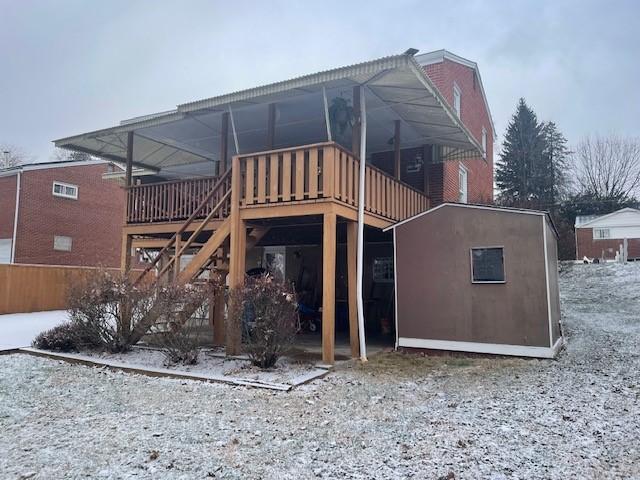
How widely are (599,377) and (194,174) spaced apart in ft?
42.3

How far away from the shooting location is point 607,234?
991 inches

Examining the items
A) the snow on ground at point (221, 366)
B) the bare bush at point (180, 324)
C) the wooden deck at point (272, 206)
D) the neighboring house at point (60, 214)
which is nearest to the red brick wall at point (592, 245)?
the wooden deck at point (272, 206)

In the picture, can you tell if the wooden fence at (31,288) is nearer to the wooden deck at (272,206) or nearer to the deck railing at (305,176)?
the wooden deck at (272,206)

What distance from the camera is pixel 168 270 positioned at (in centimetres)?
893

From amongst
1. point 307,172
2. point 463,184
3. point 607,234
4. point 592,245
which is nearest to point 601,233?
point 607,234

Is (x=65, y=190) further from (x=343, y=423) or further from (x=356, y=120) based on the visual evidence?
(x=343, y=423)

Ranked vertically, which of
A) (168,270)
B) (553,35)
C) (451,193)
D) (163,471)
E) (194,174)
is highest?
(553,35)

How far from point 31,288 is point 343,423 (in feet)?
50.8

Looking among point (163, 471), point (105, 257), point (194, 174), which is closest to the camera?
point (163, 471)

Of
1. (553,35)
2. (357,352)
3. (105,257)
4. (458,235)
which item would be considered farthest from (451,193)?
(105,257)

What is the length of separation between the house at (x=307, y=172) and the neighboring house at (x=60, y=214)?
7.52 metres

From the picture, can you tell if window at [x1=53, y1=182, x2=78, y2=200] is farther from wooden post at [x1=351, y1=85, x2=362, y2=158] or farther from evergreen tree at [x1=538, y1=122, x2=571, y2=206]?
evergreen tree at [x1=538, y1=122, x2=571, y2=206]

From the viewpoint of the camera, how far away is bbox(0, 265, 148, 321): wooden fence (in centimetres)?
1576

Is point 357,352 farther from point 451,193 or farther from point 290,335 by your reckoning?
point 451,193
